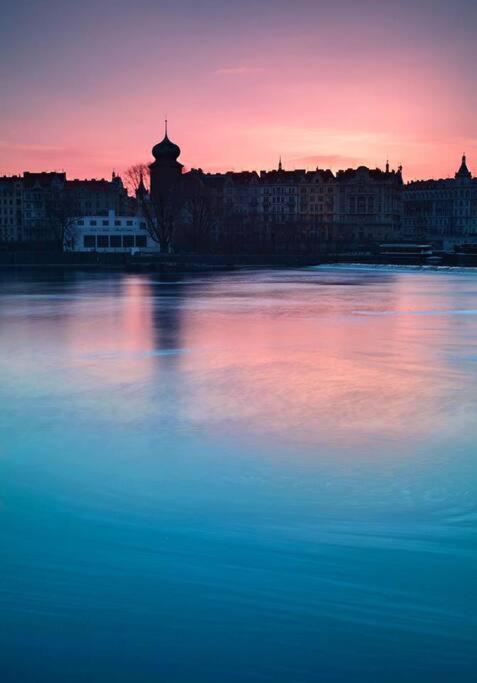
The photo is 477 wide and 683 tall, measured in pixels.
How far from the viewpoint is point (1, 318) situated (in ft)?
71.8

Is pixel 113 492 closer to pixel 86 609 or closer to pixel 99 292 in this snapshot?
pixel 86 609

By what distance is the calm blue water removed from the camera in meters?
4.34

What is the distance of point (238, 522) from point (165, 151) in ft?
282

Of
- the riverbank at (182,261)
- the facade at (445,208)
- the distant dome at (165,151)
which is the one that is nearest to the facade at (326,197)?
the facade at (445,208)

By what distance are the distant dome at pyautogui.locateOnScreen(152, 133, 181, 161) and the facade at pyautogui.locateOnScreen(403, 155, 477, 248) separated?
6952 cm

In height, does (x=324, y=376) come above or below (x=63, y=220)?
below

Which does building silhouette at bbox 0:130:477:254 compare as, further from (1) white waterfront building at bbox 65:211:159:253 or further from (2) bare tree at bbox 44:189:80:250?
(1) white waterfront building at bbox 65:211:159:253

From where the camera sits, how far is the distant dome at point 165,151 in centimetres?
8869

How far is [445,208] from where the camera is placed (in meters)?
154

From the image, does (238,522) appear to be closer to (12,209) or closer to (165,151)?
(165,151)

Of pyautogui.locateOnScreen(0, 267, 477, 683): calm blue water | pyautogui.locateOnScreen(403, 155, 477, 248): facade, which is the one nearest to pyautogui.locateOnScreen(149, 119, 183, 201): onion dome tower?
pyautogui.locateOnScreen(0, 267, 477, 683): calm blue water

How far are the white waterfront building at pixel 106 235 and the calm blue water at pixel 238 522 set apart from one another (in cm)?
6297

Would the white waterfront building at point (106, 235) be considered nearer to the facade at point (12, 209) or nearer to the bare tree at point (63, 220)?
the bare tree at point (63, 220)

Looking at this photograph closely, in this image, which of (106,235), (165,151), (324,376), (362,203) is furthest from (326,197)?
(324,376)
